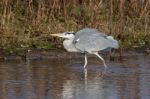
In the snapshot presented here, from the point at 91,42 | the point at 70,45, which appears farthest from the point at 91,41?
the point at 70,45

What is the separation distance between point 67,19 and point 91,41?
2.97 meters

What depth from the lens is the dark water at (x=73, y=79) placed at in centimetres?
806

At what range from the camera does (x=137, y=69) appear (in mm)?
10430

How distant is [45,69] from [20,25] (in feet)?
10.3

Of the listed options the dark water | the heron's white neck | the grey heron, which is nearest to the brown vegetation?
the dark water

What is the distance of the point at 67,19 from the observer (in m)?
13.7

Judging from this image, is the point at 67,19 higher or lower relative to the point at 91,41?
higher

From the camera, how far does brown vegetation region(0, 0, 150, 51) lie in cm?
1261

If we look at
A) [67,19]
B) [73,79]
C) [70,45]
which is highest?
[67,19]

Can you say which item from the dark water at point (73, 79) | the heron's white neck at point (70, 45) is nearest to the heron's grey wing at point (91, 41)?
the heron's white neck at point (70, 45)

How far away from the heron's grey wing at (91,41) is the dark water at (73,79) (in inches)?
12.4

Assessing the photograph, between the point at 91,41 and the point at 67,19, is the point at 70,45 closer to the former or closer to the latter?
the point at 91,41

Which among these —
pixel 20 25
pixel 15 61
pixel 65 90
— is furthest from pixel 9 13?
pixel 65 90

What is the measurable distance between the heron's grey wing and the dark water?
31 centimetres
